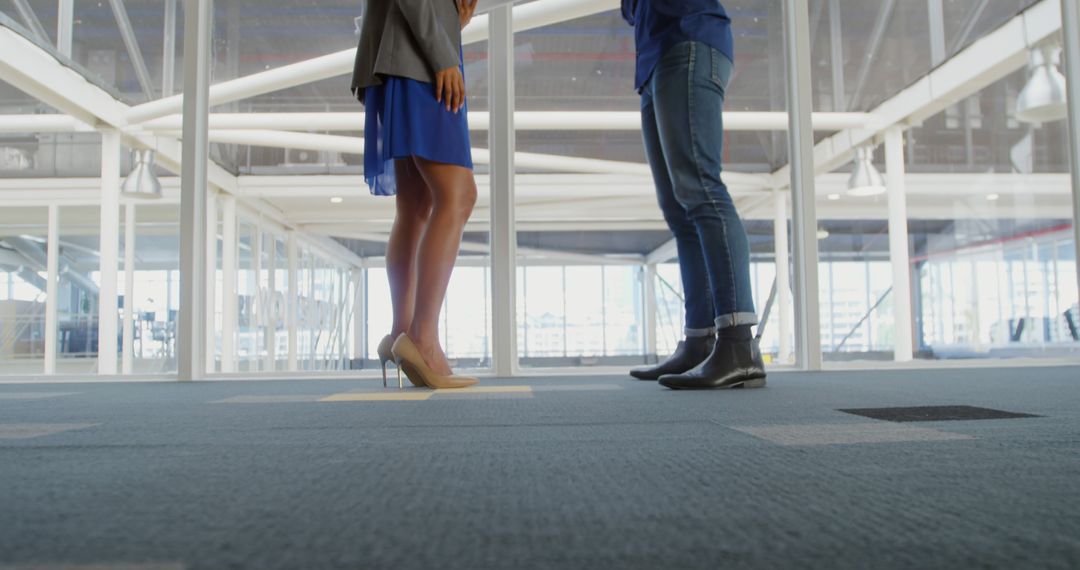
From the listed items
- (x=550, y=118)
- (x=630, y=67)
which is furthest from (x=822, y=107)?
(x=550, y=118)

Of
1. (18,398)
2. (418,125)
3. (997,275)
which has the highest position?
(418,125)

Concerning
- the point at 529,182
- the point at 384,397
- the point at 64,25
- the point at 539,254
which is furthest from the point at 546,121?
the point at 64,25

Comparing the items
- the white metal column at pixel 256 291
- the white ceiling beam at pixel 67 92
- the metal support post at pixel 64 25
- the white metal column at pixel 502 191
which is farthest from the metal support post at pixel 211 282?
the white metal column at pixel 502 191

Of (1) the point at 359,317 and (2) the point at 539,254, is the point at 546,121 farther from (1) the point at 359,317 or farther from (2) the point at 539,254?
(1) the point at 359,317

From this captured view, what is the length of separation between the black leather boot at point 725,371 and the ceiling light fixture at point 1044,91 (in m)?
2.33

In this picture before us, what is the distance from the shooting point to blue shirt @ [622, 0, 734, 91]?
1712 millimetres

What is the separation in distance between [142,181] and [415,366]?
1814 millimetres

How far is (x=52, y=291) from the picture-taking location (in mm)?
2914

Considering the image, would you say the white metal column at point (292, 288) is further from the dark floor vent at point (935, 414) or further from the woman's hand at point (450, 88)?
the dark floor vent at point (935, 414)

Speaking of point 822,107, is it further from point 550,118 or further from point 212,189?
point 212,189

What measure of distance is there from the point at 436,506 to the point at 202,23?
2.58 m

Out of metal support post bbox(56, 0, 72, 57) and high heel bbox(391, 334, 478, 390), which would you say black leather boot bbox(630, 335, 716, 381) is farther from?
metal support post bbox(56, 0, 72, 57)

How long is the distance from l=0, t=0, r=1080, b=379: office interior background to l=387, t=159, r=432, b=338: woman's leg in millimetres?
683

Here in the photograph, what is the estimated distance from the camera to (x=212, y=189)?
8.89 ft
